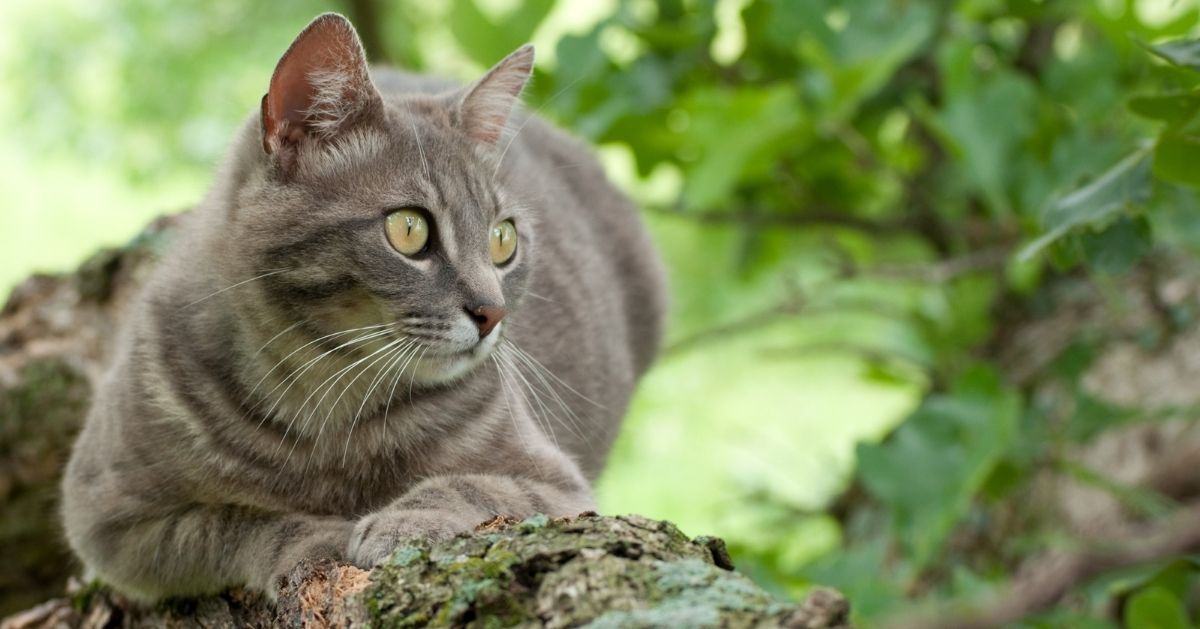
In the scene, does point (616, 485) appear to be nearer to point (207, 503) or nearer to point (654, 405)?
point (654, 405)

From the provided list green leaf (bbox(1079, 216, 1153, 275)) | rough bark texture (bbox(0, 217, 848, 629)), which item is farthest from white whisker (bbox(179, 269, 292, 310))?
green leaf (bbox(1079, 216, 1153, 275))

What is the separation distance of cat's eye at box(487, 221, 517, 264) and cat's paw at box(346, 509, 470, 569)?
22.0 inches

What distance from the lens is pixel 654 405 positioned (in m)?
5.59

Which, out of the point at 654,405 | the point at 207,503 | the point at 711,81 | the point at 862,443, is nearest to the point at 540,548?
the point at 207,503

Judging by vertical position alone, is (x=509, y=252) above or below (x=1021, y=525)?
below

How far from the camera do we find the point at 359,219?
1.98 m

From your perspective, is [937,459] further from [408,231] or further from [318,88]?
[318,88]

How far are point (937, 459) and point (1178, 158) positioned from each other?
1.42 metres

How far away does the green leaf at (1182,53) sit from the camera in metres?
1.55

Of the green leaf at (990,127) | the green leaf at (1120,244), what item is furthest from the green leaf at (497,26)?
the green leaf at (1120,244)

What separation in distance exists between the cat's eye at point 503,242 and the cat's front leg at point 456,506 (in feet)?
1.33

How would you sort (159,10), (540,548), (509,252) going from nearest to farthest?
(540,548), (509,252), (159,10)

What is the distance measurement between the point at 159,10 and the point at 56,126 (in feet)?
3.35

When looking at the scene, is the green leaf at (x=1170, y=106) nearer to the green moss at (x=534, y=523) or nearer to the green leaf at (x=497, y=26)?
the green moss at (x=534, y=523)
